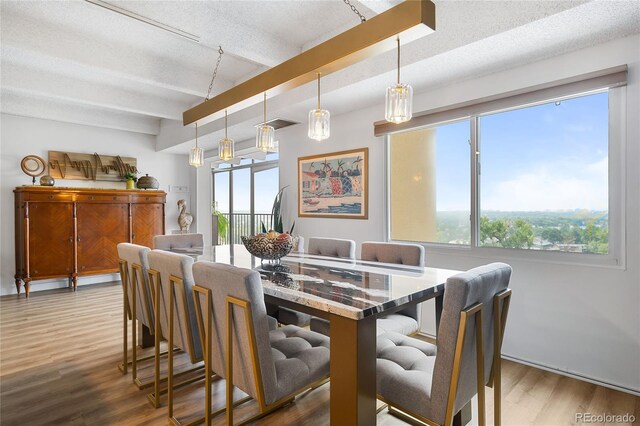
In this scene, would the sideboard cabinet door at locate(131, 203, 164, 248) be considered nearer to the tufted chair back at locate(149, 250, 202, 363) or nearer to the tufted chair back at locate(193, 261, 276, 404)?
the tufted chair back at locate(149, 250, 202, 363)

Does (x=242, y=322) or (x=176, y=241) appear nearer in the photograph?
(x=242, y=322)

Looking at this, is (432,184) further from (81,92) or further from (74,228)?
(74,228)

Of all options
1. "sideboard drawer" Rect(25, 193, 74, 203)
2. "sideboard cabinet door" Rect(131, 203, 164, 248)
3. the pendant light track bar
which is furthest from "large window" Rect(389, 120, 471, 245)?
"sideboard drawer" Rect(25, 193, 74, 203)

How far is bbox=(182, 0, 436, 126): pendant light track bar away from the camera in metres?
1.45

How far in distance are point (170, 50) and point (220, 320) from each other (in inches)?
119

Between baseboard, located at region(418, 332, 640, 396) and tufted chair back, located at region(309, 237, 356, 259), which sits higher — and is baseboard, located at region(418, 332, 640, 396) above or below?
below

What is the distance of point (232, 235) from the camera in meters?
6.54

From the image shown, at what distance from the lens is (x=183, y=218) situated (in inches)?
253

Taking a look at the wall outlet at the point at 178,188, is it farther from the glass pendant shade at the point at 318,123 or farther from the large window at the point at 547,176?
the large window at the point at 547,176

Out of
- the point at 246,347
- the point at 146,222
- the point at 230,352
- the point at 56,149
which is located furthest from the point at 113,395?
the point at 56,149

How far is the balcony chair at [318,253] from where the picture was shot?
8.12 ft

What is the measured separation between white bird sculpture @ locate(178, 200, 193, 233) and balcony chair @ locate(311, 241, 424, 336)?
4657 mm

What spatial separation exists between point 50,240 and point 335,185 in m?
3.99

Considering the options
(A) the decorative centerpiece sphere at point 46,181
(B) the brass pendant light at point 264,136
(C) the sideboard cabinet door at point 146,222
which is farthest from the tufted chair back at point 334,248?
(A) the decorative centerpiece sphere at point 46,181
